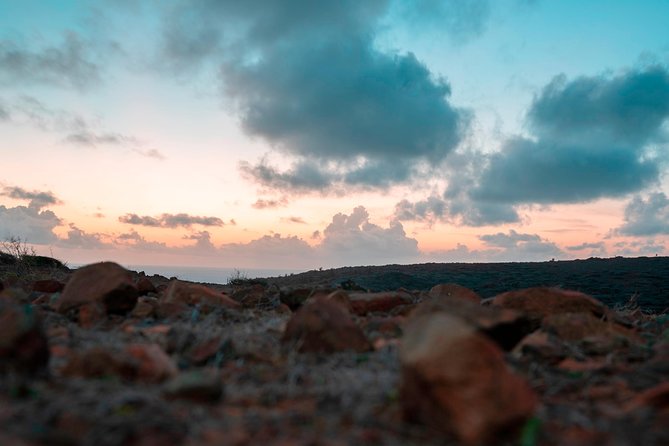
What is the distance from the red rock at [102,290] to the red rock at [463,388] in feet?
11.7

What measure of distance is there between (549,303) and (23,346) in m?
4.61

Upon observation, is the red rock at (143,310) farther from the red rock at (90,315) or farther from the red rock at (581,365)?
the red rock at (581,365)

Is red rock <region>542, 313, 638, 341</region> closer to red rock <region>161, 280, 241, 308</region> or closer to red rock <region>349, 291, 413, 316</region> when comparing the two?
red rock <region>349, 291, 413, 316</region>

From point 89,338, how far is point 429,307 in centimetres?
269

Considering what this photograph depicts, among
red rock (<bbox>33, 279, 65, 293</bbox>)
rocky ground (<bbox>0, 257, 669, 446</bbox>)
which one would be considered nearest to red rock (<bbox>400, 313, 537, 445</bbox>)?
rocky ground (<bbox>0, 257, 669, 446</bbox>)

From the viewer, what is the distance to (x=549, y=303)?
5.52 m

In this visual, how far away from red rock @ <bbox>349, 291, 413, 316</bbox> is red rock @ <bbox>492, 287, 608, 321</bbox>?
115cm

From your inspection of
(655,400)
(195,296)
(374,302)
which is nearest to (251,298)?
(195,296)

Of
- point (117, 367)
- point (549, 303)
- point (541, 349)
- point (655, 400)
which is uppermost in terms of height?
point (549, 303)

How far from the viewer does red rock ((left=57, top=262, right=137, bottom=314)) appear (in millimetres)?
5254

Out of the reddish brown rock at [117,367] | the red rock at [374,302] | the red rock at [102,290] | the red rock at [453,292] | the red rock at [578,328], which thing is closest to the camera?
the reddish brown rock at [117,367]

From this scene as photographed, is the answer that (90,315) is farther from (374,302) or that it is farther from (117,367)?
(374,302)

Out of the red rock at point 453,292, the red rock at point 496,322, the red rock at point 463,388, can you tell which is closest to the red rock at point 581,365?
the red rock at point 496,322

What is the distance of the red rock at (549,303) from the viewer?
5484mm
